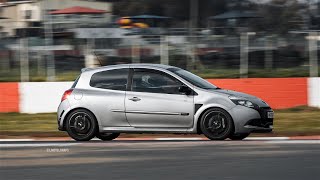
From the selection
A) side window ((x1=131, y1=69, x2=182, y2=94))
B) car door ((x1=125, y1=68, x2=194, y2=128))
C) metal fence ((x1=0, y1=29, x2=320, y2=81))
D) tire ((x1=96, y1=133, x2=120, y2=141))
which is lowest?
tire ((x1=96, y1=133, x2=120, y2=141))

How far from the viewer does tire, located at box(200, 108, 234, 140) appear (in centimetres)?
1136

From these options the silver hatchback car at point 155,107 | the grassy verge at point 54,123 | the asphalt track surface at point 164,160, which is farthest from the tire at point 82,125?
the grassy verge at point 54,123

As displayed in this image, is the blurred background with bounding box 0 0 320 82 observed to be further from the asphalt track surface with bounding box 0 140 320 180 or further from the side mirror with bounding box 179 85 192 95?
the asphalt track surface with bounding box 0 140 320 180

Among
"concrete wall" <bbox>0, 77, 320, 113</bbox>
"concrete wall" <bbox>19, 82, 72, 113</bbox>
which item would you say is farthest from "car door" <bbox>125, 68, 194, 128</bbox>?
"concrete wall" <bbox>19, 82, 72, 113</bbox>

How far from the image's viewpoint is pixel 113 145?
1091cm

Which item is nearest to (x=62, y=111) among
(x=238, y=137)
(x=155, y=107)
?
(x=155, y=107)

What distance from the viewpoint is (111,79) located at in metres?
12.1

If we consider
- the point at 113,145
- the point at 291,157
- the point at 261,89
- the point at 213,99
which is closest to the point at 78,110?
the point at 113,145

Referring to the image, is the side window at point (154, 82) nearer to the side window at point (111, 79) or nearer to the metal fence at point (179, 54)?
the side window at point (111, 79)

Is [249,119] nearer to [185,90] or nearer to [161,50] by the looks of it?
[185,90]

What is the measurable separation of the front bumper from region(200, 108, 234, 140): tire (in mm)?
108

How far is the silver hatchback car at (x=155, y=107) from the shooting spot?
1142 centimetres

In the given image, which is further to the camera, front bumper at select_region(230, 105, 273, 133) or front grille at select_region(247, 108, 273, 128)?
front grille at select_region(247, 108, 273, 128)

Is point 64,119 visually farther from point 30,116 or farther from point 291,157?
point 30,116
